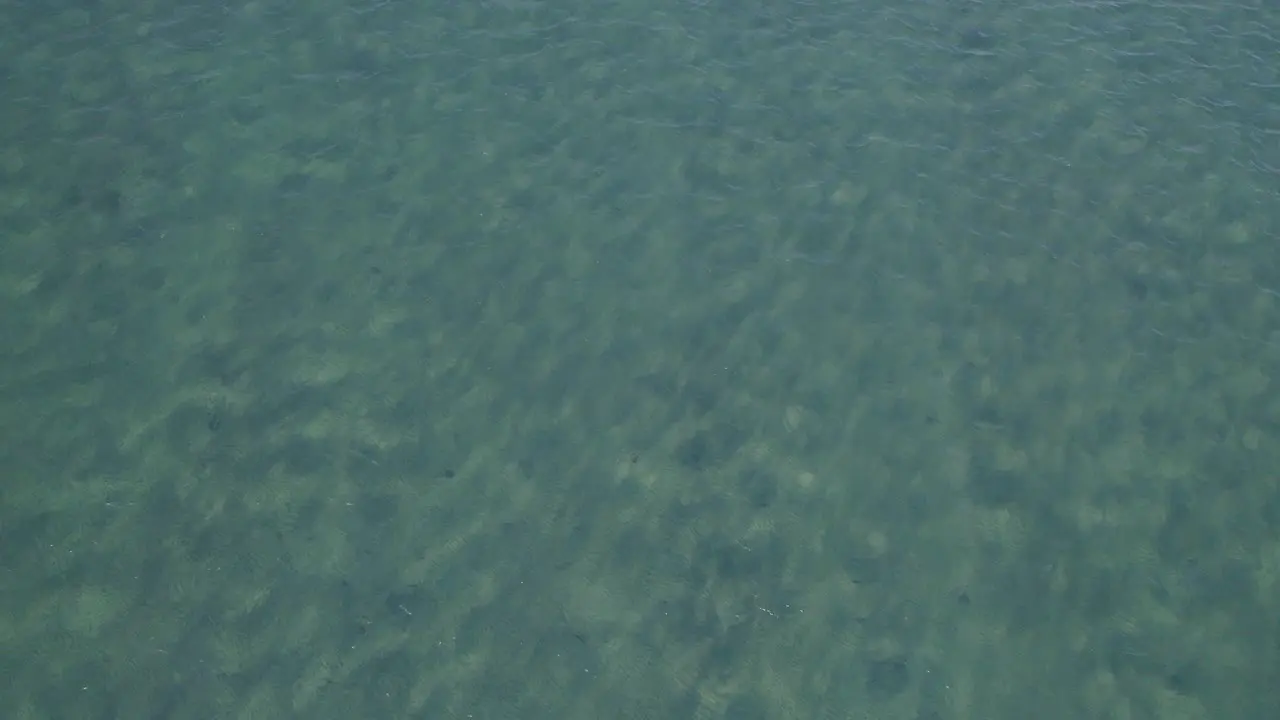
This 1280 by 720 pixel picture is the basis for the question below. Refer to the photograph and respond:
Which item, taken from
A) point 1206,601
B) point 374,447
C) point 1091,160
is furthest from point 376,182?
point 1206,601

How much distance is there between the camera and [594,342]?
2947cm

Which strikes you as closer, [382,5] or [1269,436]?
[1269,436]

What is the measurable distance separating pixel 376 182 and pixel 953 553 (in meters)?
17.6

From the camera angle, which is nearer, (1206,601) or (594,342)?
(1206,601)

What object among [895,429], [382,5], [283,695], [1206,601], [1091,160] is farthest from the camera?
[382,5]

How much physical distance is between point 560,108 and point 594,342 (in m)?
8.44

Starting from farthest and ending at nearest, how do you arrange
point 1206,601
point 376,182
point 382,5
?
point 382,5 → point 376,182 → point 1206,601

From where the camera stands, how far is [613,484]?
1061 inches

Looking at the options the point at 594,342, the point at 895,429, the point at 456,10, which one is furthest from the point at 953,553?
the point at 456,10

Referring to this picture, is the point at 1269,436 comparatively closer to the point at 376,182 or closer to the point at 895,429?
the point at 895,429

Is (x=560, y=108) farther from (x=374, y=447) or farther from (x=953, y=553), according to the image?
(x=953, y=553)

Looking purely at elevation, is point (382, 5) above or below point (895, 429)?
above

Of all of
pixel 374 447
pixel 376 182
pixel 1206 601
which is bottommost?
pixel 1206 601

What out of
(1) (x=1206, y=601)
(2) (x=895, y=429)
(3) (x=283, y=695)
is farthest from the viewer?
(2) (x=895, y=429)
